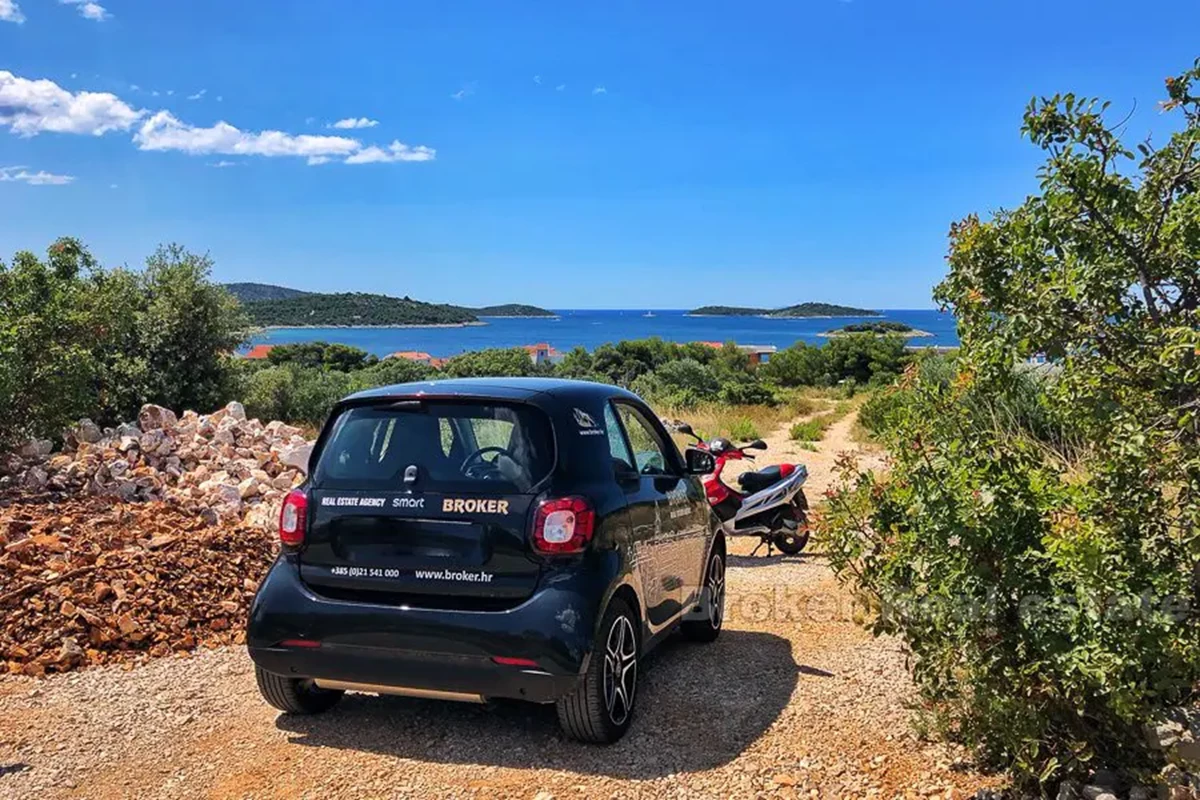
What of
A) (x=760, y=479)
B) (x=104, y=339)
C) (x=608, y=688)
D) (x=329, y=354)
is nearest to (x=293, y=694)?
(x=608, y=688)

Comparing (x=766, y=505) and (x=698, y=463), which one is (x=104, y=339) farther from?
(x=698, y=463)

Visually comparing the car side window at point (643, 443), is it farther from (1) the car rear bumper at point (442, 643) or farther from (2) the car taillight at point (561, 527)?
(1) the car rear bumper at point (442, 643)

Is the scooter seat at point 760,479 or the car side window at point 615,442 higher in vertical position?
the car side window at point 615,442

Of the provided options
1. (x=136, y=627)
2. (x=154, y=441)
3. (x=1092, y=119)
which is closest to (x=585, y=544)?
(x=1092, y=119)

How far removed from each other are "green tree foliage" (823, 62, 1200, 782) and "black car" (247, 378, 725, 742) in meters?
1.36

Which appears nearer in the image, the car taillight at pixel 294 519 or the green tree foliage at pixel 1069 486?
the green tree foliage at pixel 1069 486

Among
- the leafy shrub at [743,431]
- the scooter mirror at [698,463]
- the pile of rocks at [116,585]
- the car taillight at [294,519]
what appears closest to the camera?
the car taillight at [294,519]

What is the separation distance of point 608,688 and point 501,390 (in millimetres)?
1554

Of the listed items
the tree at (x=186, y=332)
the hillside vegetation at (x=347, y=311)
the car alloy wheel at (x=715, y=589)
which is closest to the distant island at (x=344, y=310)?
the hillside vegetation at (x=347, y=311)

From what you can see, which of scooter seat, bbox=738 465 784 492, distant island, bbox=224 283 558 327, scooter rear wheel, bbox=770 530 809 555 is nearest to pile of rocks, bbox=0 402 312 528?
scooter seat, bbox=738 465 784 492

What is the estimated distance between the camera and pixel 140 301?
1584 centimetres

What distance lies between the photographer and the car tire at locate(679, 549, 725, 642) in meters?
6.37

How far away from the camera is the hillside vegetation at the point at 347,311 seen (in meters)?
66.6

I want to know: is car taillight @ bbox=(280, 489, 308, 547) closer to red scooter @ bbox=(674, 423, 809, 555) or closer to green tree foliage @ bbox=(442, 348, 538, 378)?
red scooter @ bbox=(674, 423, 809, 555)
